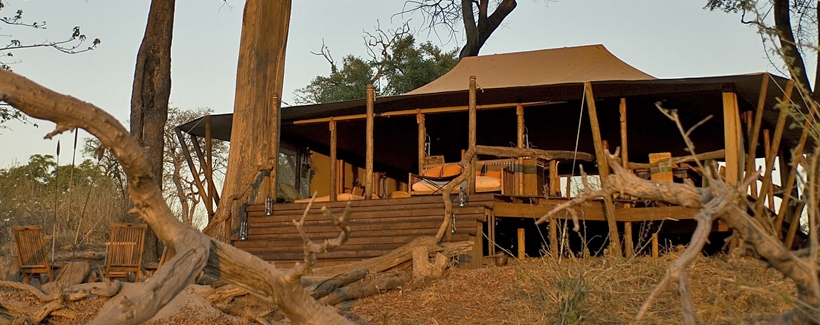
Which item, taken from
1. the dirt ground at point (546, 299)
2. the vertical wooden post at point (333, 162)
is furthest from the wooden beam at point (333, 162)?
the dirt ground at point (546, 299)

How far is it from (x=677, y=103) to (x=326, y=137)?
16.6 feet

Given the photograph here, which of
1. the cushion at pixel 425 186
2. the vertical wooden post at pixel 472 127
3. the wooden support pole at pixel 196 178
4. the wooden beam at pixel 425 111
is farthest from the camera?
the wooden support pole at pixel 196 178

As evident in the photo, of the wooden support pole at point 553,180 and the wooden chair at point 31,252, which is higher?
the wooden support pole at point 553,180

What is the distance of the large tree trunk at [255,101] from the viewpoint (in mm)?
10648

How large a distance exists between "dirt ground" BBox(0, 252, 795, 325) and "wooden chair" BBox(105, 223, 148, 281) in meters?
1.12

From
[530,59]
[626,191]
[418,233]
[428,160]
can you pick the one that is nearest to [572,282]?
[626,191]

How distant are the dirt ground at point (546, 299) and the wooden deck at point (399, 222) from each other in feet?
2.53

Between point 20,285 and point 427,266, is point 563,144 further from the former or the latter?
point 20,285

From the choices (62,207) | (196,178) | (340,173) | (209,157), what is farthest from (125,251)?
(340,173)

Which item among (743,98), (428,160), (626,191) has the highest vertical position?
(743,98)

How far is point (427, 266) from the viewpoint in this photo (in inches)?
318

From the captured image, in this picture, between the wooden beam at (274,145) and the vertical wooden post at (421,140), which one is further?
the wooden beam at (274,145)

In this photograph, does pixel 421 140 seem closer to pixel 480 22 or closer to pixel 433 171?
pixel 433 171

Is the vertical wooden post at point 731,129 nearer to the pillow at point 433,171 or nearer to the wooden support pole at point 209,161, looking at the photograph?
the pillow at point 433,171
